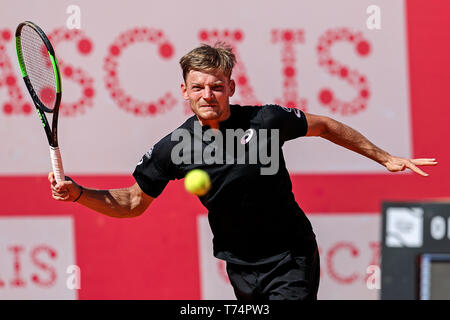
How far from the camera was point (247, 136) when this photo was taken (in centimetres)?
366

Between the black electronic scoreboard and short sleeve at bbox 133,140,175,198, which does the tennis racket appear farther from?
the black electronic scoreboard

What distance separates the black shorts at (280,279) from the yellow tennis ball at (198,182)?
1.52 feet

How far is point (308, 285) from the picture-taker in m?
3.70

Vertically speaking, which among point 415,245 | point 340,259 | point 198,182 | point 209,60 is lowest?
point 340,259

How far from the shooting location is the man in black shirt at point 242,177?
11.8 ft

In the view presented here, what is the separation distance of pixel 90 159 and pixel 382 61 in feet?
6.28

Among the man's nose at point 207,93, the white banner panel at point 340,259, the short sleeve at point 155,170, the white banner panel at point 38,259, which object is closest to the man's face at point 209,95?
the man's nose at point 207,93

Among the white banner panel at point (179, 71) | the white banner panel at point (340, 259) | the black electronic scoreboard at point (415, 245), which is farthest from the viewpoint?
the white banner panel at point (340, 259)

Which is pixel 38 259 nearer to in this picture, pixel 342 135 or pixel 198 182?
pixel 198 182

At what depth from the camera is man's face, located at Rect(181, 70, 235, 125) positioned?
3621 mm

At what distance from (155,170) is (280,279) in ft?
2.66

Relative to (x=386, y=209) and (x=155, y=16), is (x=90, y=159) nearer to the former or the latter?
(x=155, y=16)

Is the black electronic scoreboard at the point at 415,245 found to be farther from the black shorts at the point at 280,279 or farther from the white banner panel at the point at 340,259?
the white banner panel at the point at 340,259

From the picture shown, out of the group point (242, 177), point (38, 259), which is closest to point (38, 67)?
point (242, 177)
